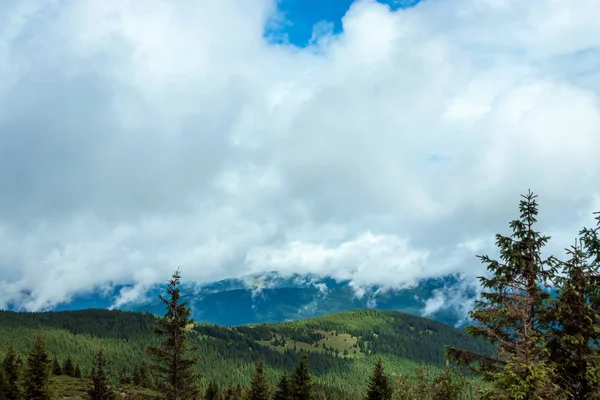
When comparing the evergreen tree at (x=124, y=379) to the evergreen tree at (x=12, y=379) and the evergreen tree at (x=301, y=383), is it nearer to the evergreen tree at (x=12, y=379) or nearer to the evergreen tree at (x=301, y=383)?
the evergreen tree at (x=12, y=379)

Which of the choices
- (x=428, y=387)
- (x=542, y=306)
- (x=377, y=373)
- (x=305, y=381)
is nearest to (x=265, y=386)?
(x=305, y=381)

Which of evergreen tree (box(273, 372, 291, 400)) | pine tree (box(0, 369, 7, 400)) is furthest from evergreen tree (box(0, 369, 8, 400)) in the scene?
evergreen tree (box(273, 372, 291, 400))

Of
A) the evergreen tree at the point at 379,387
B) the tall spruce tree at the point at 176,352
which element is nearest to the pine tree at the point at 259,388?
the evergreen tree at the point at 379,387

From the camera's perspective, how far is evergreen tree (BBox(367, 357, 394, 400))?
6288cm

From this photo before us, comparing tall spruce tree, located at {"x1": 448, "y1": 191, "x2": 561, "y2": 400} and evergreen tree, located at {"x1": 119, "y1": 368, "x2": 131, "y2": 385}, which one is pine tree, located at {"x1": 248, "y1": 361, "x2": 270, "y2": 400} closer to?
evergreen tree, located at {"x1": 119, "y1": 368, "x2": 131, "y2": 385}

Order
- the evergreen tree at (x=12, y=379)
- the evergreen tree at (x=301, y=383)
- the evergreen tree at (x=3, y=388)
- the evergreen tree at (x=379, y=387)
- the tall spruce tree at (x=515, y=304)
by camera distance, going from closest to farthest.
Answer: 1. the tall spruce tree at (x=515, y=304)
2. the evergreen tree at (x=301, y=383)
3. the evergreen tree at (x=379, y=387)
4. the evergreen tree at (x=12, y=379)
5. the evergreen tree at (x=3, y=388)

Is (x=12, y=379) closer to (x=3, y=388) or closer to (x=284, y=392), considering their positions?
(x=3, y=388)

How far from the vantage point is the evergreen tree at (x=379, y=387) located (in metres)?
62.9

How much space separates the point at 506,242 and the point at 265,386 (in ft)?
198

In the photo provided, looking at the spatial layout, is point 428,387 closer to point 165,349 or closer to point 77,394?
point 165,349

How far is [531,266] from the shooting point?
2112 centimetres

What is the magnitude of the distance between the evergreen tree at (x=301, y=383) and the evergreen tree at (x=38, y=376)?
33751 millimetres

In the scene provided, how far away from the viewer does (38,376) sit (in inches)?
2482

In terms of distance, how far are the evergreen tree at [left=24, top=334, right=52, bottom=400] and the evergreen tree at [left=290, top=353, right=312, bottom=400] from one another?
33751 mm
